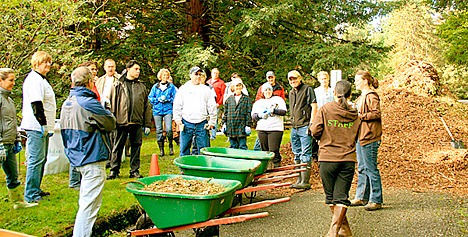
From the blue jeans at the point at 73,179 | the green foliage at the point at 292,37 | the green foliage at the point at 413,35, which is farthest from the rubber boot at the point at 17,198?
the green foliage at the point at 413,35

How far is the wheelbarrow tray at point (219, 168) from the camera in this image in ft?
17.8

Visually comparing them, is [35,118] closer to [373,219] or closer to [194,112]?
[194,112]

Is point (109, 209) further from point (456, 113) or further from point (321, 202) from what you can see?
point (456, 113)

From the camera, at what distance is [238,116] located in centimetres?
822

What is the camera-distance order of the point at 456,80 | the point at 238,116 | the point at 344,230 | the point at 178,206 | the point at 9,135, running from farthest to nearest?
the point at 456,80 → the point at 238,116 → the point at 9,135 → the point at 344,230 → the point at 178,206

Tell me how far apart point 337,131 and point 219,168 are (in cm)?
141

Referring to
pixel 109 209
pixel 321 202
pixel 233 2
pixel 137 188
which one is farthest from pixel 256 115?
pixel 233 2

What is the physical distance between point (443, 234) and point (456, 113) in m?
9.95

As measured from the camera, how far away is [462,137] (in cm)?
1221

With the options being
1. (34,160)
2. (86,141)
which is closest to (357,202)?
(86,141)

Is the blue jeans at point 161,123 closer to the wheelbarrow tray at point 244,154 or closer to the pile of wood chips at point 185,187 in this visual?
the wheelbarrow tray at point 244,154

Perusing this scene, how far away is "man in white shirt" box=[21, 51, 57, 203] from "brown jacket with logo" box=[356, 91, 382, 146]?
3.94 m

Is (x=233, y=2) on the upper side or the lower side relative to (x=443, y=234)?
upper

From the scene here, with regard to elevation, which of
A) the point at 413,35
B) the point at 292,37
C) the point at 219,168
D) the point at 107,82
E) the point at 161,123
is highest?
the point at 413,35
